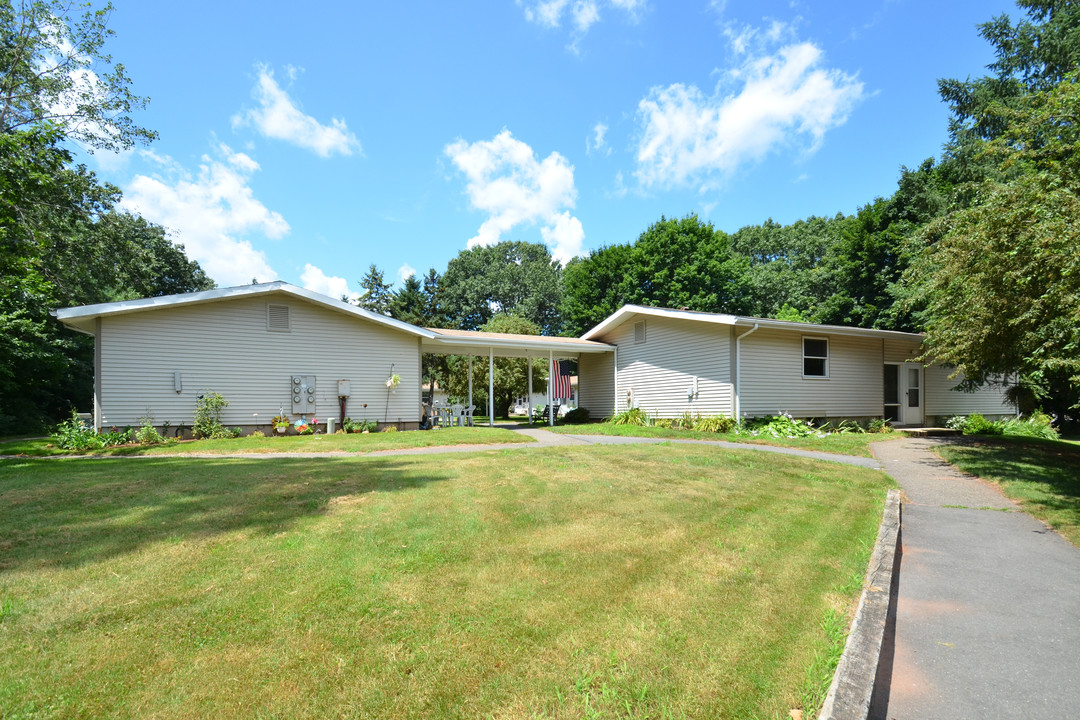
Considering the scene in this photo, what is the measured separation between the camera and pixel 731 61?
13.8 m

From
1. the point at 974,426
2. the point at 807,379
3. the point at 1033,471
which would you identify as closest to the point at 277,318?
Result: the point at 807,379

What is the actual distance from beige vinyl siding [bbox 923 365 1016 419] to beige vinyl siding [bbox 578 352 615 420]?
37.6 feet

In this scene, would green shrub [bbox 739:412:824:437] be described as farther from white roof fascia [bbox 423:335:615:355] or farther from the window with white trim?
white roof fascia [bbox 423:335:615:355]

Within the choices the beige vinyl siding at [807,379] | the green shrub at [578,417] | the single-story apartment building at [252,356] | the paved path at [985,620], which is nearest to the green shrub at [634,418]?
the beige vinyl siding at [807,379]

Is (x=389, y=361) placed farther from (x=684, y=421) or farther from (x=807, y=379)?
(x=807, y=379)

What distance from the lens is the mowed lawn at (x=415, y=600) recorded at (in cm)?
218

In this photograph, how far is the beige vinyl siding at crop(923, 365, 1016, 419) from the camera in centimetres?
1884

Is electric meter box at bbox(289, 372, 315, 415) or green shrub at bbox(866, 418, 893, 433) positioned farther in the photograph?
green shrub at bbox(866, 418, 893, 433)

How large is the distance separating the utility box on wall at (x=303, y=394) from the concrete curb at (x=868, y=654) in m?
14.0

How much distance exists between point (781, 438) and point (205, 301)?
15.4 meters

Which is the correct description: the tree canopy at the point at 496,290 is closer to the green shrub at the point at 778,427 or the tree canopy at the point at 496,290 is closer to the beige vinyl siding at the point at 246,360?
the beige vinyl siding at the point at 246,360

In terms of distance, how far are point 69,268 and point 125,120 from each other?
544cm

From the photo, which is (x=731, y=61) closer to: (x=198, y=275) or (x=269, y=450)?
(x=269, y=450)

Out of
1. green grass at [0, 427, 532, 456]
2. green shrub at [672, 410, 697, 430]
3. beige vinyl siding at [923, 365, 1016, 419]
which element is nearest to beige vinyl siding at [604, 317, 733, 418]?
green shrub at [672, 410, 697, 430]
